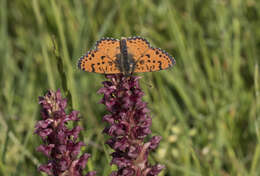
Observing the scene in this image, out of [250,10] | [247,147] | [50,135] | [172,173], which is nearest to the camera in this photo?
[50,135]

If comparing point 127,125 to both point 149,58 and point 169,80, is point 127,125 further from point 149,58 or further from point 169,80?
point 169,80

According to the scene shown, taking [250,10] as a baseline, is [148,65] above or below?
below

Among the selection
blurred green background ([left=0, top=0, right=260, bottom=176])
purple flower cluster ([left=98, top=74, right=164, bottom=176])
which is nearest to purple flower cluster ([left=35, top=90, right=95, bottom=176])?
purple flower cluster ([left=98, top=74, right=164, bottom=176])

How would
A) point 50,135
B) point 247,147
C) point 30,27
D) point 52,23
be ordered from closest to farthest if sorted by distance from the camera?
point 50,135 → point 247,147 → point 52,23 → point 30,27

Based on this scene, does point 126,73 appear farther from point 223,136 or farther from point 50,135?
point 223,136

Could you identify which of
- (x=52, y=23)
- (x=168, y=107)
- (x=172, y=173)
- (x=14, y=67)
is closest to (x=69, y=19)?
(x=52, y=23)

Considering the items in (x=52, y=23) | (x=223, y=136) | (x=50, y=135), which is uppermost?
(x=52, y=23)

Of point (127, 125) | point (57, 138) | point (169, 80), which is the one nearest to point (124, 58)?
point (127, 125)
